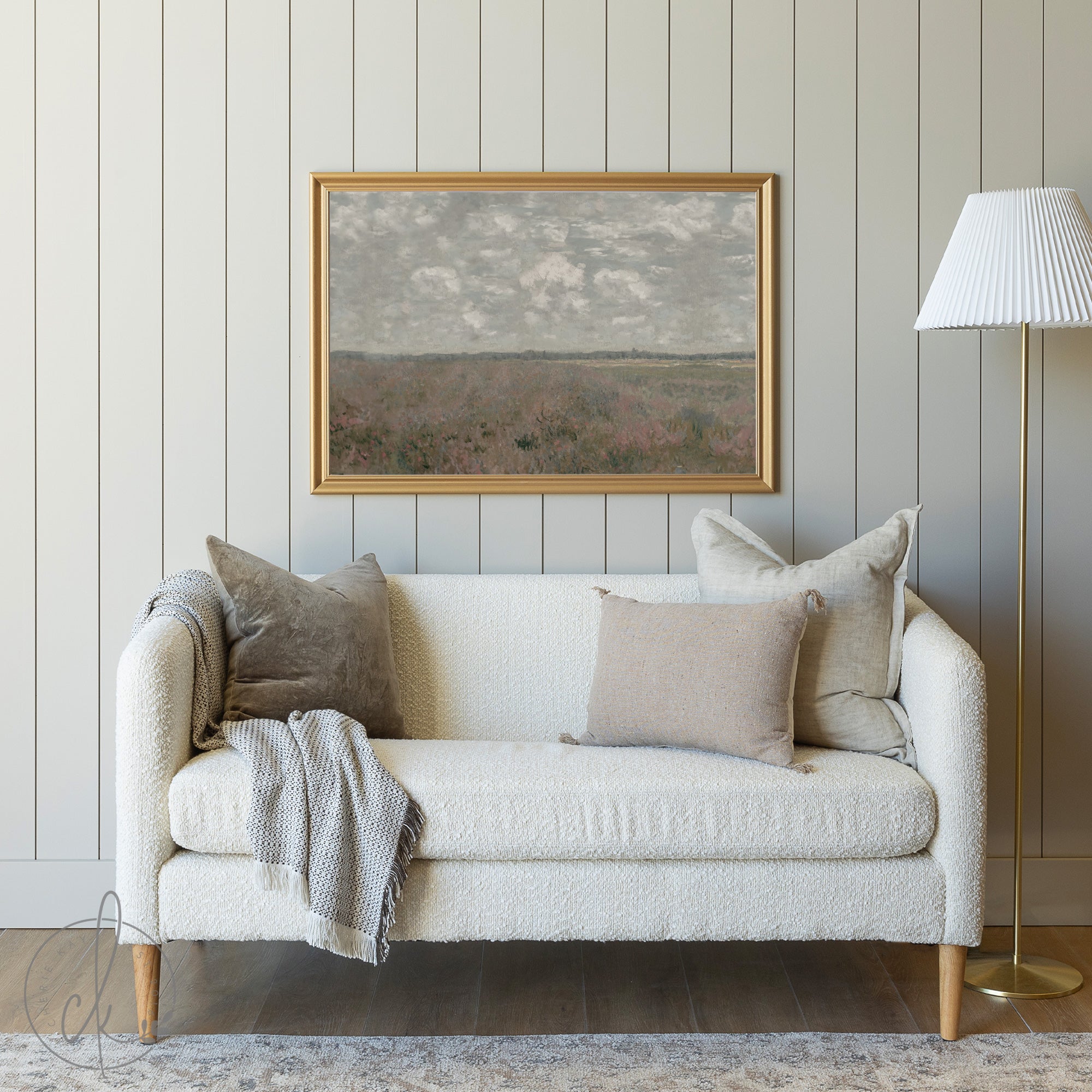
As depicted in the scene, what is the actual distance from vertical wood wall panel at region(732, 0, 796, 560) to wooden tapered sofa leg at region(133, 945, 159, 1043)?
65.8 inches

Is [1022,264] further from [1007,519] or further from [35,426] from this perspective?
[35,426]

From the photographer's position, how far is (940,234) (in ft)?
8.23

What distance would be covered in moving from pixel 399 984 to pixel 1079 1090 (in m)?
1.30

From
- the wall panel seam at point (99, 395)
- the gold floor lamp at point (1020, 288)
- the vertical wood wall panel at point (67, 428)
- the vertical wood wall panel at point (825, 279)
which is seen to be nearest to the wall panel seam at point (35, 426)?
the vertical wood wall panel at point (67, 428)

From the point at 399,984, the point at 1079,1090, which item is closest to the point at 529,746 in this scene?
the point at 399,984

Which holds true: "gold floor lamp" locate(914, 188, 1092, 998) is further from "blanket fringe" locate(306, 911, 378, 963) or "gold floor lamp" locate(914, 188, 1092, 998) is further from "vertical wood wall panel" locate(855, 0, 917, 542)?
"blanket fringe" locate(306, 911, 378, 963)

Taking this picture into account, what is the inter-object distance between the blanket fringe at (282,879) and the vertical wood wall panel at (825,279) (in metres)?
1.47

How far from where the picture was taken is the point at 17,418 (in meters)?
2.50

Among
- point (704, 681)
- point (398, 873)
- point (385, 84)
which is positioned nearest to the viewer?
point (398, 873)

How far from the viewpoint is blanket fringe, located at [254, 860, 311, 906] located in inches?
70.0

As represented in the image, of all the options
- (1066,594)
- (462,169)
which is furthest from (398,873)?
(1066,594)

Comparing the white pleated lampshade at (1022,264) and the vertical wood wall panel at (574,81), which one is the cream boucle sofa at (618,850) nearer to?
the white pleated lampshade at (1022,264)

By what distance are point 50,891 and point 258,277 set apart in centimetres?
165

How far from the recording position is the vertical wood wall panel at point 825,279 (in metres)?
2.49
